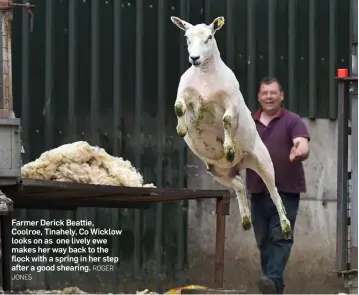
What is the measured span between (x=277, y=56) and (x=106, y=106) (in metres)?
1.66

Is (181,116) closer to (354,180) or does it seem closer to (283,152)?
(354,180)

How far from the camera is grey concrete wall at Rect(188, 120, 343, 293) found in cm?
1116

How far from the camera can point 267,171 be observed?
8453 mm

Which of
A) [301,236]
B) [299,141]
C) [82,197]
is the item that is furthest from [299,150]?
[301,236]

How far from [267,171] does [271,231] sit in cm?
112

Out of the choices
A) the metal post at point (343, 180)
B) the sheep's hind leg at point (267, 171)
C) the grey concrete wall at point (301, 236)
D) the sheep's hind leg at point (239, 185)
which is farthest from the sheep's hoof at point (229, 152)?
the grey concrete wall at point (301, 236)

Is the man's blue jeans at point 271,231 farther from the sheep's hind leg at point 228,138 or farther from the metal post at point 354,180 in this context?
the sheep's hind leg at point 228,138

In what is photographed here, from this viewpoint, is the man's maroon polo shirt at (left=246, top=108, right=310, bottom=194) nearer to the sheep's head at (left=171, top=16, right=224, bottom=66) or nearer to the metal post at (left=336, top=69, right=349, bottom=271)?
the metal post at (left=336, top=69, right=349, bottom=271)

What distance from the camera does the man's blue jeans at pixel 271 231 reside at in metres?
9.36

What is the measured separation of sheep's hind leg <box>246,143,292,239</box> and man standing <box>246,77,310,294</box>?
0.70 m

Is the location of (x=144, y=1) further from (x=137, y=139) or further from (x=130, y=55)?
(x=137, y=139)

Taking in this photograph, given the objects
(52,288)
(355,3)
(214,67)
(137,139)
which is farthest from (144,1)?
(214,67)

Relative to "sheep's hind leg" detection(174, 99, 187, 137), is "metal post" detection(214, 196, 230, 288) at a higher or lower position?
lower

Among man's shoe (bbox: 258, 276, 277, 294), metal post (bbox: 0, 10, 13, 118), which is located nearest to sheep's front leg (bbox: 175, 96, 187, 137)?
metal post (bbox: 0, 10, 13, 118)
